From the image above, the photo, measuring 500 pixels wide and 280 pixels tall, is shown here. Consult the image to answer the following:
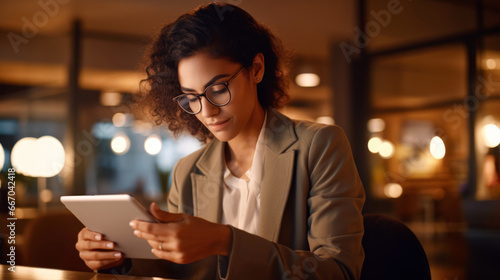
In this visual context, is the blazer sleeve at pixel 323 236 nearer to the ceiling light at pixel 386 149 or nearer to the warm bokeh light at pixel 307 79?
the ceiling light at pixel 386 149

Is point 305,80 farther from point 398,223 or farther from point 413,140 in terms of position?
point 398,223

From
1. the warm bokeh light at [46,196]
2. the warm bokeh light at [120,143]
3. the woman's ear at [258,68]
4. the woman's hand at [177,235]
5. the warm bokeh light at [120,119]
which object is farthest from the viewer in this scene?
the warm bokeh light at [120,119]

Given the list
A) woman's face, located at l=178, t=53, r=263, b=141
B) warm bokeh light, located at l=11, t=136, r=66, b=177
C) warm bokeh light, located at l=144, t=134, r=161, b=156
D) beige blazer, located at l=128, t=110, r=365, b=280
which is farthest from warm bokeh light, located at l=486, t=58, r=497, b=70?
warm bokeh light, located at l=144, t=134, r=161, b=156

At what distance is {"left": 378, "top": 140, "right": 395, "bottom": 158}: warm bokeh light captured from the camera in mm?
6454

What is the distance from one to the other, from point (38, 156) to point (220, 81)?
5899 millimetres

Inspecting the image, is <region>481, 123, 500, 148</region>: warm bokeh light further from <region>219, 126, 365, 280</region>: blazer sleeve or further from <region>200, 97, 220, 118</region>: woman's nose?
<region>200, 97, 220, 118</region>: woman's nose

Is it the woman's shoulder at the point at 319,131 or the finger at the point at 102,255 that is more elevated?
the woman's shoulder at the point at 319,131

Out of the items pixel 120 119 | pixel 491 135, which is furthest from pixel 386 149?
pixel 120 119

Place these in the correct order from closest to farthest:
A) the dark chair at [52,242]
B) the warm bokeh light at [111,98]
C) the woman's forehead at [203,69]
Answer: the woman's forehead at [203,69] < the dark chair at [52,242] < the warm bokeh light at [111,98]

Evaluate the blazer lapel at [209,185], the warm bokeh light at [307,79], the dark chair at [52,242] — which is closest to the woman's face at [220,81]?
the blazer lapel at [209,185]

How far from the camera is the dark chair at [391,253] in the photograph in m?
1.44

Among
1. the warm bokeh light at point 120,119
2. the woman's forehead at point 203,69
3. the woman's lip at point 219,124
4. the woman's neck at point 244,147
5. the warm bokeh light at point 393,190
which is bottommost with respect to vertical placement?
the warm bokeh light at point 393,190

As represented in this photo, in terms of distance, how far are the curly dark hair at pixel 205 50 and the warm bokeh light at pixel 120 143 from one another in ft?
32.8

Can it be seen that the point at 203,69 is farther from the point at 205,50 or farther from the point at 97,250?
the point at 97,250
